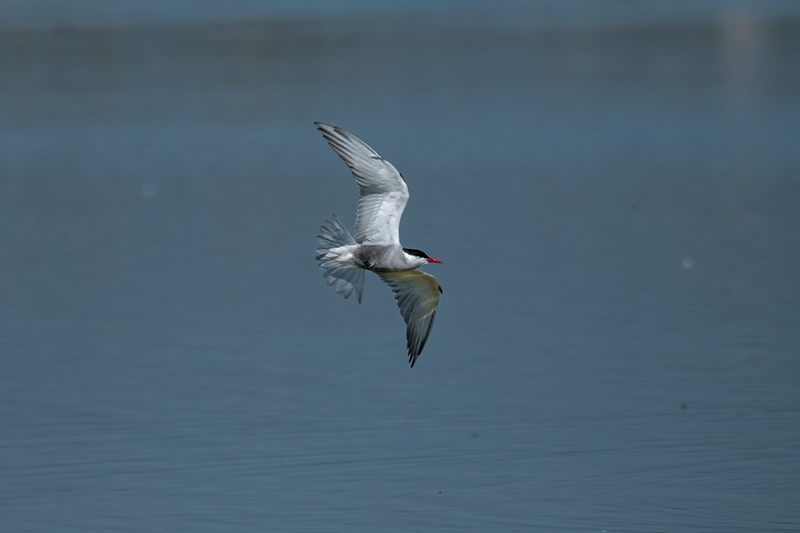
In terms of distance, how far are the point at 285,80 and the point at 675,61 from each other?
6932mm

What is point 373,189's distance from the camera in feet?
23.7

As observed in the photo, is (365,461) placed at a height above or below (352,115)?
below

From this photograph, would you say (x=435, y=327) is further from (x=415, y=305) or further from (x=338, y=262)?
(x=338, y=262)

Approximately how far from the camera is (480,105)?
2039cm

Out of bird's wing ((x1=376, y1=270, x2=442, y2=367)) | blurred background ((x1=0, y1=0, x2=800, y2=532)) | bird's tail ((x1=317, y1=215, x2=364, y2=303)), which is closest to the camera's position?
blurred background ((x1=0, y1=0, x2=800, y2=532))

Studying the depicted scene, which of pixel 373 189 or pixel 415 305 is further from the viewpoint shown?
pixel 415 305

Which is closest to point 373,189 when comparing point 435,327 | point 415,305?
point 415,305

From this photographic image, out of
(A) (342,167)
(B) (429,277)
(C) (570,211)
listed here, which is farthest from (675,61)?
(B) (429,277)

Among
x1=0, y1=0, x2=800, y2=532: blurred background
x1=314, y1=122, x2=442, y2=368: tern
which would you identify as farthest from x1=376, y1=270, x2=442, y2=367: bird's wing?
x1=0, y1=0, x2=800, y2=532: blurred background

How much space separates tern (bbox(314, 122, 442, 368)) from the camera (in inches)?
278

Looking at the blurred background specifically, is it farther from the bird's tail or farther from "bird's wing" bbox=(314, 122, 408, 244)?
"bird's wing" bbox=(314, 122, 408, 244)

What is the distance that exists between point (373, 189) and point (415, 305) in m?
0.69

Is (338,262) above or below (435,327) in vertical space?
above

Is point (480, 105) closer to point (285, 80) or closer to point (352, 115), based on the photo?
point (352, 115)
